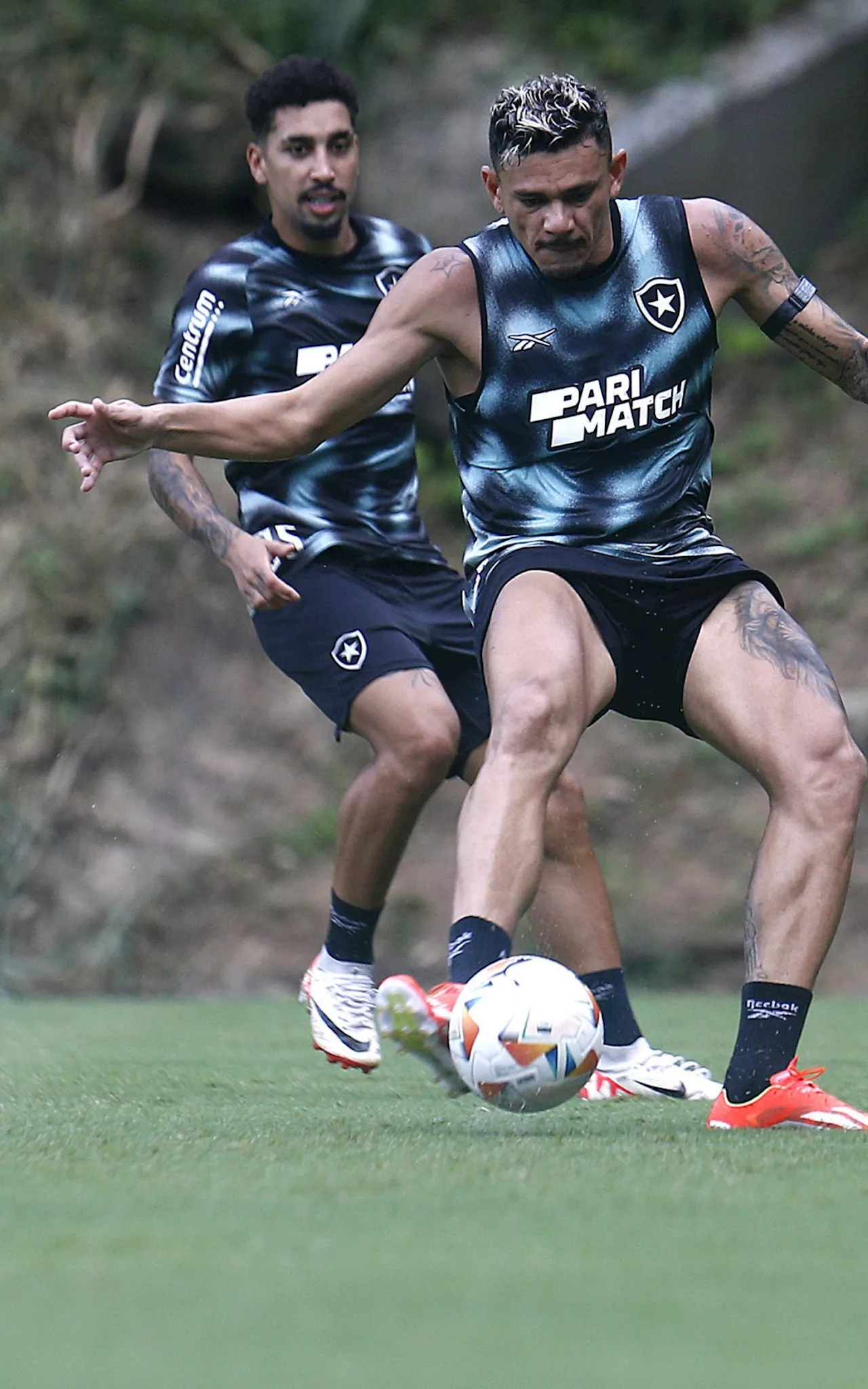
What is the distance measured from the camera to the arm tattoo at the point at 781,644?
3.91 m

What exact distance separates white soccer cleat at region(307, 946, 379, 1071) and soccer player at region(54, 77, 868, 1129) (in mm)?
1301

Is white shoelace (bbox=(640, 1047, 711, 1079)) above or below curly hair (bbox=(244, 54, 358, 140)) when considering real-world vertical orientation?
below

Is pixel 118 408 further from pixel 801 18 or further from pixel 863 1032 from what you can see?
pixel 801 18

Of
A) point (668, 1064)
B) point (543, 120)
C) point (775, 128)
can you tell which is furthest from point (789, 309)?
point (775, 128)

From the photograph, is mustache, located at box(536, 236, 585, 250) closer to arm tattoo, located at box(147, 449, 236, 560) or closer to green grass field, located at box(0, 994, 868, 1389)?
arm tattoo, located at box(147, 449, 236, 560)

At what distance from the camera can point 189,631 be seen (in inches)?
447

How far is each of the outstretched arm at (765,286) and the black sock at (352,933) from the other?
200 centimetres

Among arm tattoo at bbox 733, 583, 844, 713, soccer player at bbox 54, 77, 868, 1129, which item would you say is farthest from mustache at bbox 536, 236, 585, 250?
arm tattoo at bbox 733, 583, 844, 713

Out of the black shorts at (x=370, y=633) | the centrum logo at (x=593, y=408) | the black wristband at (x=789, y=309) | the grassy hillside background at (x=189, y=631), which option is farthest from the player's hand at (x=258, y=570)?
the grassy hillside background at (x=189, y=631)

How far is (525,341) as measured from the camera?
13.3 ft

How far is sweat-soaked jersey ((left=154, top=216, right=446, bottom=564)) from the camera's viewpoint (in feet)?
18.0

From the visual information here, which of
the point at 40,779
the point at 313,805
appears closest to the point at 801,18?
the point at 313,805

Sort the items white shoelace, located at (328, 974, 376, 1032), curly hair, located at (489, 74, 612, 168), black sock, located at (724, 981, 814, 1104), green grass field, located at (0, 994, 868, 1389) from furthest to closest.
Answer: white shoelace, located at (328, 974, 376, 1032), curly hair, located at (489, 74, 612, 168), black sock, located at (724, 981, 814, 1104), green grass field, located at (0, 994, 868, 1389)

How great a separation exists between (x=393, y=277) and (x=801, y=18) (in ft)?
23.4
